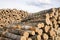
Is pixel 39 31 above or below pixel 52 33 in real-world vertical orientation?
above

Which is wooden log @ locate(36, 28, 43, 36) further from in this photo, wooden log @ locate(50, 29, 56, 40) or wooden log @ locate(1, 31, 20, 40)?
wooden log @ locate(1, 31, 20, 40)

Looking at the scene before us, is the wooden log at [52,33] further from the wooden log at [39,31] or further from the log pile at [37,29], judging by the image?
the wooden log at [39,31]

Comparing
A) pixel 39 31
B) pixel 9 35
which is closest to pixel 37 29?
pixel 39 31

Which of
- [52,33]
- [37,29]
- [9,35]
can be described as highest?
[37,29]

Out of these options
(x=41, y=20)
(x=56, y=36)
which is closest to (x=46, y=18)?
(x=41, y=20)

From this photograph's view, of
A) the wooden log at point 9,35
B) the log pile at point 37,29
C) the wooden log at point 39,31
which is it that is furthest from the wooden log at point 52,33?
the wooden log at point 9,35

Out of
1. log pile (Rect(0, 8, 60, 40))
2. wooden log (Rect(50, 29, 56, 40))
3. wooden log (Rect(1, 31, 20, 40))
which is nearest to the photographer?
wooden log (Rect(1, 31, 20, 40))

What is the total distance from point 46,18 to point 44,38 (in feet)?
2.75

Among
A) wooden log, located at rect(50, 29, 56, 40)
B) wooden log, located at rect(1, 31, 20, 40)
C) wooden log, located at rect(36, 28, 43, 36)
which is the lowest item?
wooden log, located at rect(50, 29, 56, 40)

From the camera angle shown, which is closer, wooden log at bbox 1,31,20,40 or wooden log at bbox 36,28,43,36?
wooden log at bbox 1,31,20,40

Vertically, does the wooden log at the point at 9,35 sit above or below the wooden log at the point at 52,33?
above

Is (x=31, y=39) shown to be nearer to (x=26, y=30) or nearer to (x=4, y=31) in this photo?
(x=26, y=30)

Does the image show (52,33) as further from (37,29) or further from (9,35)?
(9,35)

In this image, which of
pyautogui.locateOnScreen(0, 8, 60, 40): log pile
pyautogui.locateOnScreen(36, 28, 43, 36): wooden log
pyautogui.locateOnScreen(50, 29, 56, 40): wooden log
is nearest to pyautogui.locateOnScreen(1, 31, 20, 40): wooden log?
pyautogui.locateOnScreen(0, 8, 60, 40): log pile
